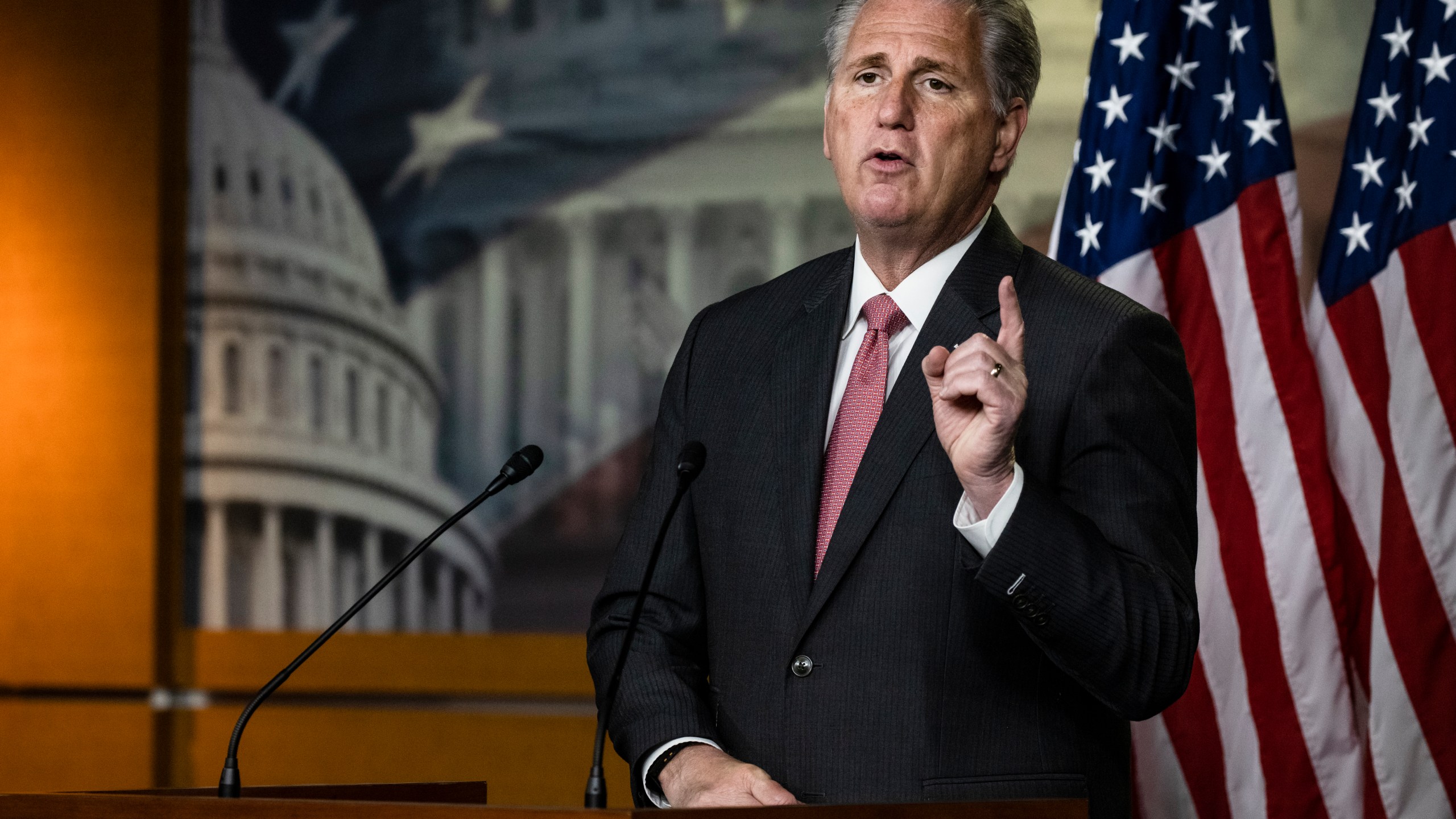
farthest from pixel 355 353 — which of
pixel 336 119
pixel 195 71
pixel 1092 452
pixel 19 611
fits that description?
pixel 1092 452

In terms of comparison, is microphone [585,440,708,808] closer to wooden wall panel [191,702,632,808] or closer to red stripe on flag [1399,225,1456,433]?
red stripe on flag [1399,225,1456,433]

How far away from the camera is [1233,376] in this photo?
2908 mm

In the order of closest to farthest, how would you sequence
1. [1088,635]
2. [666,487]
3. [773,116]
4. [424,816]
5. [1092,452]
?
[424,816] → [1088,635] → [1092,452] → [666,487] → [773,116]

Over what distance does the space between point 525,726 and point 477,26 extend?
78.0 inches

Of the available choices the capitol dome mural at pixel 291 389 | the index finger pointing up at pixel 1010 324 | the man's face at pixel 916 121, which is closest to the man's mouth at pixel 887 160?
the man's face at pixel 916 121

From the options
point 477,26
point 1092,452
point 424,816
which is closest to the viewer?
point 424,816

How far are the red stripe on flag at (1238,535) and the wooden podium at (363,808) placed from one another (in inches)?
65.6

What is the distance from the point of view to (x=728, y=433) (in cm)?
185

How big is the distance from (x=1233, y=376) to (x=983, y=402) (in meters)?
1.70

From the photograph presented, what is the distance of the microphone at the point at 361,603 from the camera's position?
145 cm

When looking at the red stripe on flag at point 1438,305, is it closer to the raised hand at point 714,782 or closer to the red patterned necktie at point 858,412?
the red patterned necktie at point 858,412

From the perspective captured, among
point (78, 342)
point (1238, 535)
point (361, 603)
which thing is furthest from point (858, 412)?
point (78, 342)

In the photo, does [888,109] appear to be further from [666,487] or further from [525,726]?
[525,726]

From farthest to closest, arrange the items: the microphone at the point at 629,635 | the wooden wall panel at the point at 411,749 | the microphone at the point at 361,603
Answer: the wooden wall panel at the point at 411,749 < the microphone at the point at 361,603 < the microphone at the point at 629,635
